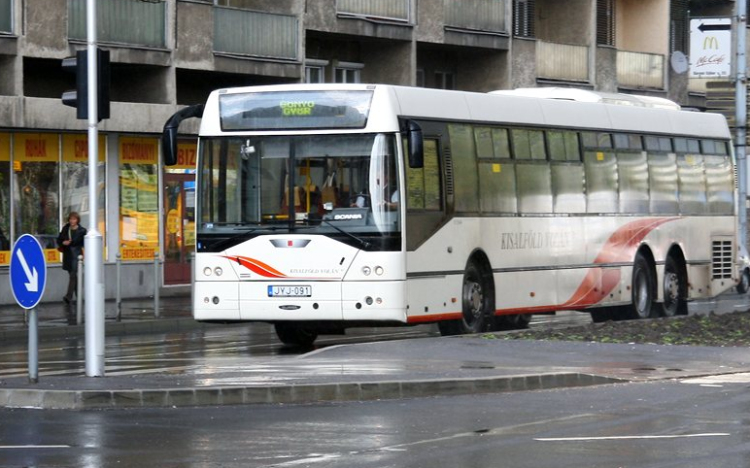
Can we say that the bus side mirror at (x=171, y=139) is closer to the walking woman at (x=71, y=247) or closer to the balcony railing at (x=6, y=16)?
the walking woman at (x=71, y=247)

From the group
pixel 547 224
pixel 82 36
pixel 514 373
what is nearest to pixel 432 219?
pixel 547 224

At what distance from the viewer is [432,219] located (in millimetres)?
20562

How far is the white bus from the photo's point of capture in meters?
19.6

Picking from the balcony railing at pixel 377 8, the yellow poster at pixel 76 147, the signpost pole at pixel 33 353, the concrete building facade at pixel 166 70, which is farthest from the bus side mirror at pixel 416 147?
the balcony railing at pixel 377 8

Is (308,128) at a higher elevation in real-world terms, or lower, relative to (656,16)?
lower

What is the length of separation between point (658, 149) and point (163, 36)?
12.3m

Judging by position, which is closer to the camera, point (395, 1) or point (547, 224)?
point (547, 224)

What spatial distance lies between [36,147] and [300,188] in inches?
590

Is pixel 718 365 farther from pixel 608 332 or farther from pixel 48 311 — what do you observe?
pixel 48 311

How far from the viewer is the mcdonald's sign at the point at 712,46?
30.1 meters

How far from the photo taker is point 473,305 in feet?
71.0

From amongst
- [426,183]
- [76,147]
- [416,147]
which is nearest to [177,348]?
[426,183]

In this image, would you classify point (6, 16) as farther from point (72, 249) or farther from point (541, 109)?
point (541, 109)

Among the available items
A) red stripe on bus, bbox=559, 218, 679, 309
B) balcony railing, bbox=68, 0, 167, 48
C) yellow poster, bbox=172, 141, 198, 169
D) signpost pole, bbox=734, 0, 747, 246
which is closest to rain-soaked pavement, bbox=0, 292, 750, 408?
red stripe on bus, bbox=559, 218, 679, 309
